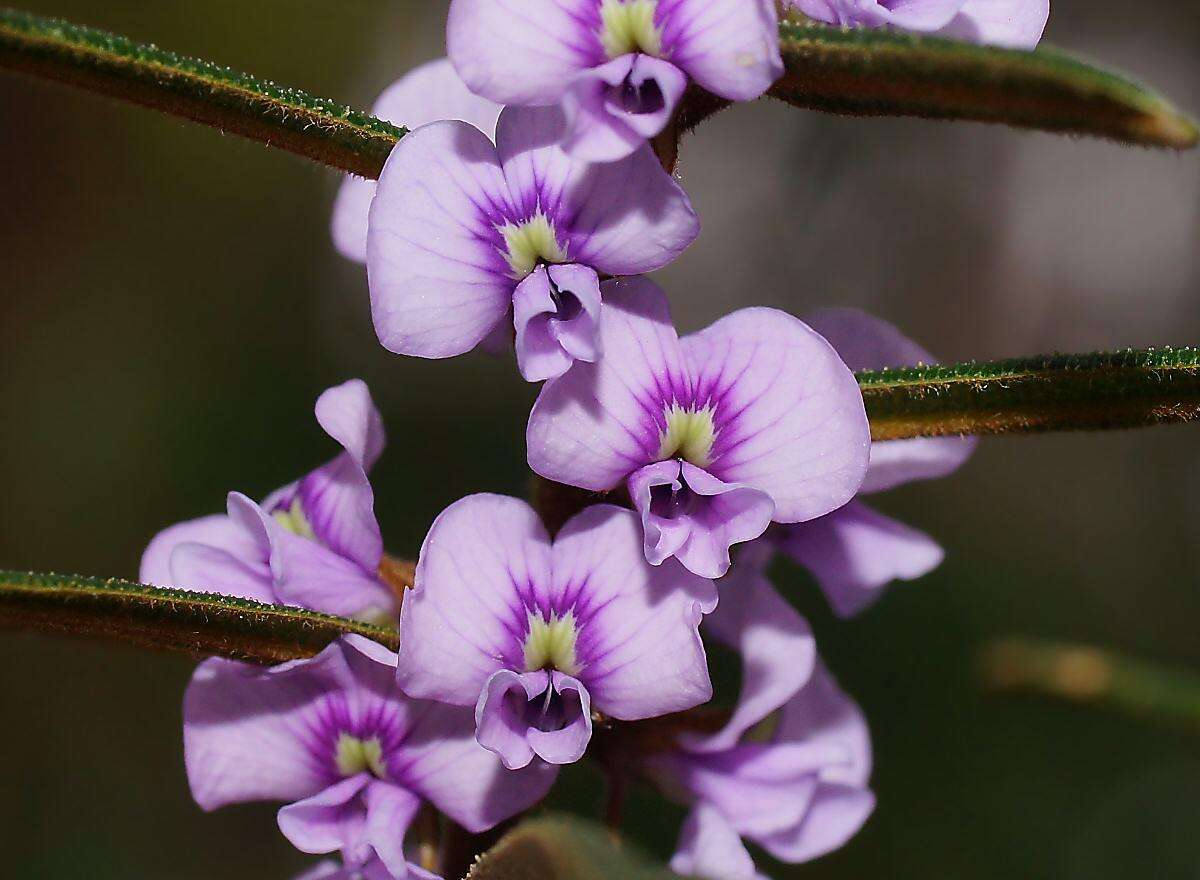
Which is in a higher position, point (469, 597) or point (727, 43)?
point (727, 43)

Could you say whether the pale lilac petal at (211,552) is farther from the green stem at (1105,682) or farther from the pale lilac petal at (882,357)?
the green stem at (1105,682)

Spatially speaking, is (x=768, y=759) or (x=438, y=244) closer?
(x=438, y=244)

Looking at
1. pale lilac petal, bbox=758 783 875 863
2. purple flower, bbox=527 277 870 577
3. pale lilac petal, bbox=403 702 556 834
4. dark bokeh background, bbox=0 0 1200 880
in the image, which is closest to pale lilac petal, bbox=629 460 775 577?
purple flower, bbox=527 277 870 577

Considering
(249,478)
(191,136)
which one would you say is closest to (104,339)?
(191,136)

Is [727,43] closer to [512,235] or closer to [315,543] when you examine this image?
[512,235]

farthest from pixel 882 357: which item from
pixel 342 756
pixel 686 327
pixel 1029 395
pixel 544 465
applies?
pixel 686 327

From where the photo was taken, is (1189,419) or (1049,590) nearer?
(1189,419)

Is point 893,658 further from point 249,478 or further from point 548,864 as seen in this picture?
point 548,864
